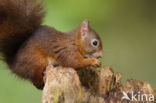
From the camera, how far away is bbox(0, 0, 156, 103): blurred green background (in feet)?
12.3

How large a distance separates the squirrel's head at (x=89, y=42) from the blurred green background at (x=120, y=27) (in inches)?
47.4

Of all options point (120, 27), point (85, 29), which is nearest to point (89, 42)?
point (85, 29)

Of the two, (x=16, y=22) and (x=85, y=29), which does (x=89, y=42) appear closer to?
(x=85, y=29)

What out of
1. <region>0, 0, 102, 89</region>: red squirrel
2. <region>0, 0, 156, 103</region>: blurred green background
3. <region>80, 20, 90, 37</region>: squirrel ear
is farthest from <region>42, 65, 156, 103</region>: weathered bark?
<region>0, 0, 156, 103</region>: blurred green background

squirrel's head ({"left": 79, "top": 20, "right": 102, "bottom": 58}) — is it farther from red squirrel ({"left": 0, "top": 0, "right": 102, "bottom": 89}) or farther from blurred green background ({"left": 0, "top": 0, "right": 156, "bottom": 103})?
blurred green background ({"left": 0, "top": 0, "right": 156, "bottom": 103})

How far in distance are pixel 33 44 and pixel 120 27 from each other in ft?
8.46

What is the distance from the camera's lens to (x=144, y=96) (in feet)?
5.95

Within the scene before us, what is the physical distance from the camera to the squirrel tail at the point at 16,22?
81.8 inches

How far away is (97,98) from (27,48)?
0.65 m

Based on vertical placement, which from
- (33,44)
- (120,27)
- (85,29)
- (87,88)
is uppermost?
(120,27)

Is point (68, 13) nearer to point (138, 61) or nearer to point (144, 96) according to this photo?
point (138, 61)

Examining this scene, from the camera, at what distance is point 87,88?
1.74 metres

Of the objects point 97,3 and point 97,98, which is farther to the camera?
point 97,3

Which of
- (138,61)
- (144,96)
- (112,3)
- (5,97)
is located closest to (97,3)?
(112,3)
